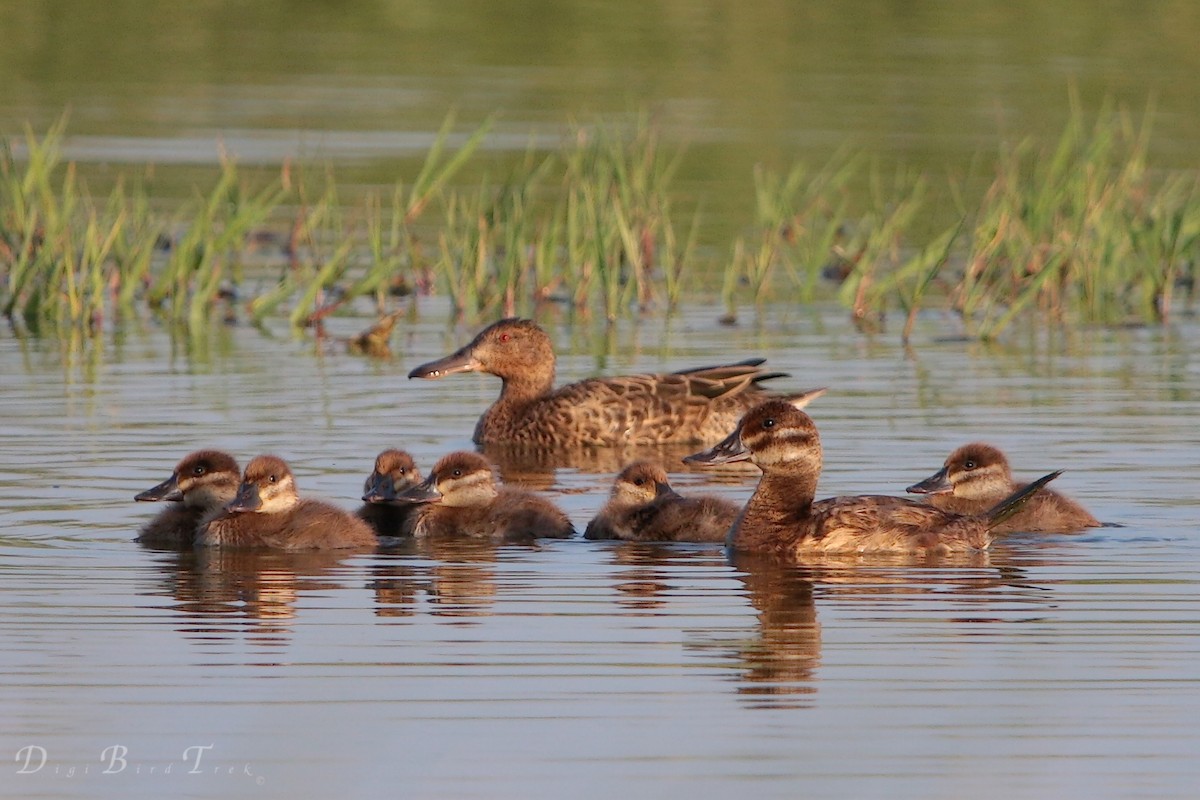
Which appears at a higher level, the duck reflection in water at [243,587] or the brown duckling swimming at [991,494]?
the brown duckling swimming at [991,494]

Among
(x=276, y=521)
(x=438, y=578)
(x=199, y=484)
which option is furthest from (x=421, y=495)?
(x=438, y=578)

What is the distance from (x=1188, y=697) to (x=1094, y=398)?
20.3 ft

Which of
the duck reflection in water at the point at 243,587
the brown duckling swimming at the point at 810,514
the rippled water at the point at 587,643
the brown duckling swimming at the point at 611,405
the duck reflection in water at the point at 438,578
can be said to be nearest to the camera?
the rippled water at the point at 587,643

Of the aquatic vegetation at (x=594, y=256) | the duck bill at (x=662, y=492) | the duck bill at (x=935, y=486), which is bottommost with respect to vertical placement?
the duck bill at (x=935, y=486)

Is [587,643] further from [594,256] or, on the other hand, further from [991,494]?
[594,256]

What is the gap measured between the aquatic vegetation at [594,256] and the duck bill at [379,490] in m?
5.05

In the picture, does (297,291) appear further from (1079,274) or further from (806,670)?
(806,670)

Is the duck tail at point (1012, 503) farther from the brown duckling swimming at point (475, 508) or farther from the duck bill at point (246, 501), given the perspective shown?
the duck bill at point (246, 501)

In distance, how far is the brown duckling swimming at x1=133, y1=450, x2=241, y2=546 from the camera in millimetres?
9438

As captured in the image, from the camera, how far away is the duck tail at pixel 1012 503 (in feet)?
29.9

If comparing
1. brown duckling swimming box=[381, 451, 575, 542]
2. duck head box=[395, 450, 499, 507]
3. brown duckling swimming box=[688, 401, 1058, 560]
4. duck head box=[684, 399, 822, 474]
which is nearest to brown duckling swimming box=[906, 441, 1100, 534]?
brown duckling swimming box=[688, 401, 1058, 560]

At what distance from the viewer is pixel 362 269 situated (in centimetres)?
1758

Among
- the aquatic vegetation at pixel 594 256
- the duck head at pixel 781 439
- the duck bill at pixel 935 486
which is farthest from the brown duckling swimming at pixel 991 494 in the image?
the aquatic vegetation at pixel 594 256

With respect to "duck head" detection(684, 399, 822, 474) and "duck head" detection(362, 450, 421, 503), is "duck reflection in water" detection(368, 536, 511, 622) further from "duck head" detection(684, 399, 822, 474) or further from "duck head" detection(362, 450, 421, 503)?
"duck head" detection(684, 399, 822, 474)
